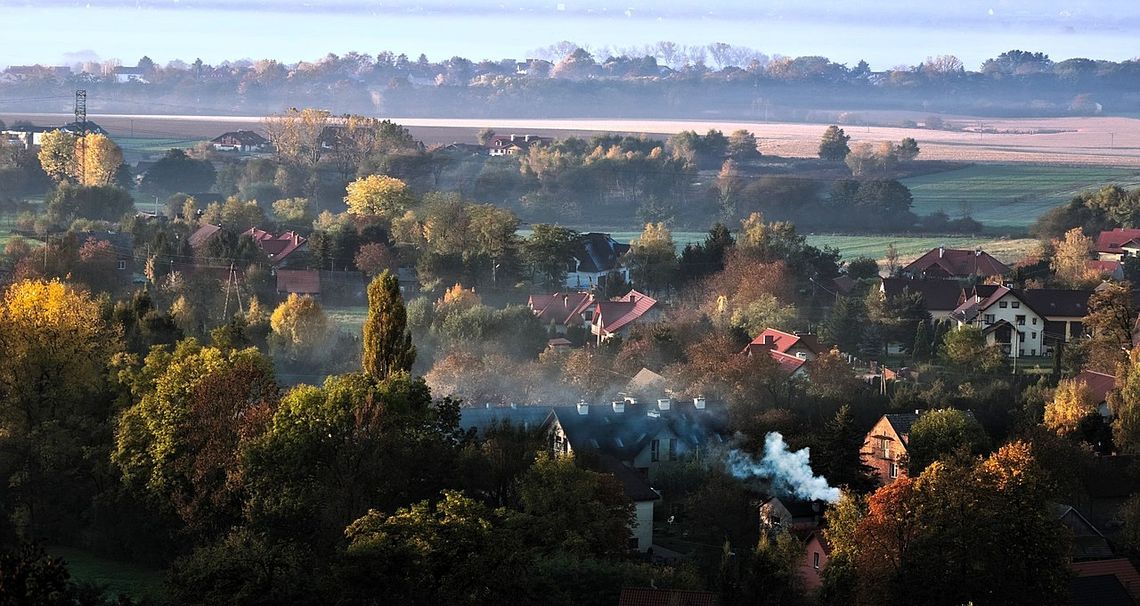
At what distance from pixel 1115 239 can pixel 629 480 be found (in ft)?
101

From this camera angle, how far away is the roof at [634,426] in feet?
85.1

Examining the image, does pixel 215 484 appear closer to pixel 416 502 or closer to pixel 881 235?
pixel 416 502

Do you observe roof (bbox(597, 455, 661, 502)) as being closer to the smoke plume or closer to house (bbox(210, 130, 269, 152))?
the smoke plume

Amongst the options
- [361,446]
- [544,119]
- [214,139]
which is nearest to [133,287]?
[361,446]

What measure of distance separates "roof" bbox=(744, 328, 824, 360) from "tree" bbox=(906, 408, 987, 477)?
6955 millimetres

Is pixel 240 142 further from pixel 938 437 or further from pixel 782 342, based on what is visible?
pixel 938 437

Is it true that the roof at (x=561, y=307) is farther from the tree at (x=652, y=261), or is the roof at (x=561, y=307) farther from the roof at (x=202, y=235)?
the roof at (x=202, y=235)

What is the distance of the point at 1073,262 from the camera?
45.9 metres

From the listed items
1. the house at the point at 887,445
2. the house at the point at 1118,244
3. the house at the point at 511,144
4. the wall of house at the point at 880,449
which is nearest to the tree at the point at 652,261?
the house at the point at 1118,244

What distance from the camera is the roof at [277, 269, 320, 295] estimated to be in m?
42.1

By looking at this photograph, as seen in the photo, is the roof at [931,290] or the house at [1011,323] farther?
the roof at [931,290]

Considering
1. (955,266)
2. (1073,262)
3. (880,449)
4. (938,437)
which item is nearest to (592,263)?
(955,266)

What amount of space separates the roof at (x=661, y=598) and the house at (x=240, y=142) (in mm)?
72362

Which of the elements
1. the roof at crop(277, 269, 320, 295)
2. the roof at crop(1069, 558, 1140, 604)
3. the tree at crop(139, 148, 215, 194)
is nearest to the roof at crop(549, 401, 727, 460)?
the roof at crop(1069, 558, 1140, 604)
